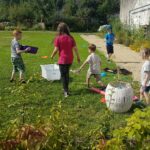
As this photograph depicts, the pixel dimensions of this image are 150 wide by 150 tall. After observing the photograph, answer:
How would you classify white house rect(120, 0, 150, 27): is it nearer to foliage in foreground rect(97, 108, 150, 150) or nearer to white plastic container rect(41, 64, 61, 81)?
white plastic container rect(41, 64, 61, 81)

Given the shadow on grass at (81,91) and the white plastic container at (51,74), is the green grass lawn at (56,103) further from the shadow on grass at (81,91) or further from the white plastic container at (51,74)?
the white plastic container at (51,74)

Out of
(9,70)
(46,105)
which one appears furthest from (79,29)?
(46,105)

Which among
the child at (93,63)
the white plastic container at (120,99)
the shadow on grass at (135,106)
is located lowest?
the shadow on grass at (135,106)

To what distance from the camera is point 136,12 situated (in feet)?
104

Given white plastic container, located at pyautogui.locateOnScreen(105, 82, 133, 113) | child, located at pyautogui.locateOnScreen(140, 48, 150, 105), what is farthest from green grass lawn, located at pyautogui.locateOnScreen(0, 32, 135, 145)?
child, located at pyautogui.locateOnScreen(140, 48, 150, 105)

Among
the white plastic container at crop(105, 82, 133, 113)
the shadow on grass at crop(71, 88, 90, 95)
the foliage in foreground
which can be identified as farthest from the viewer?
the shadow on grass at crop(71, 88, 90, 95)

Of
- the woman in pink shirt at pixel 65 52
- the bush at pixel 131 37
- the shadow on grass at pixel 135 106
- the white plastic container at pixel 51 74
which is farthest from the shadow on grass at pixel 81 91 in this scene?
the bush at pixel 131 37

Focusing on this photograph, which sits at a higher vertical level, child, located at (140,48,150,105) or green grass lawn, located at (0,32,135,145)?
child, located at (140,48,150,105)

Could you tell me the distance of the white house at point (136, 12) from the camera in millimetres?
27441

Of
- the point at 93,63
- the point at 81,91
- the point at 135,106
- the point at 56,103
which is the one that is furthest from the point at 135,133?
the point at 93,63

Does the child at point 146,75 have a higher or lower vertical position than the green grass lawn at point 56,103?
higher

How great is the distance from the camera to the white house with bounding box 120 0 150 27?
27.4 metres

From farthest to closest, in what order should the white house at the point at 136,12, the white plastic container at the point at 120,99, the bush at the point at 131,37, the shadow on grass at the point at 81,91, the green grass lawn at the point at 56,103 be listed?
the white house at the point at 136,12 < the bush at the point at 131,37 < the shadow on grass at the point at 81,91 < the white plastic container at the point at 120,99 < the green grass lawn at the point at 56,103

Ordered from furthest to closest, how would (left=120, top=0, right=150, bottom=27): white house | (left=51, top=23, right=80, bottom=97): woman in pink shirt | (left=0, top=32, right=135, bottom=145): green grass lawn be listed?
(left=120, top=0, right=150, bottom=27): white house → (left=51, top=23, right=80, bottom=97): woman in pink shirt → (left=0, top=32, right=135, bottom=145): green grass lawn
